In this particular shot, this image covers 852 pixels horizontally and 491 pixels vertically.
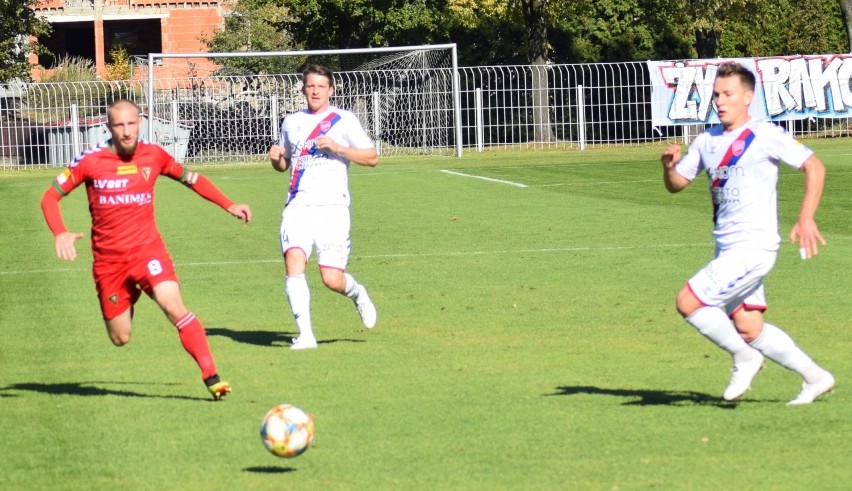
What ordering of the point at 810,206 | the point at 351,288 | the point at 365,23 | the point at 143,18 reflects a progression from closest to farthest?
the point at 810,206 < the point at 351,288 < the point at 365,23 < the point at 143,18

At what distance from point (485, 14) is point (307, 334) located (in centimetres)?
4215

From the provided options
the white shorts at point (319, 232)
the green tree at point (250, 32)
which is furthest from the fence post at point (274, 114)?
the white shorts at point (319, 232)

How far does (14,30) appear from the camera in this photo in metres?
39.8

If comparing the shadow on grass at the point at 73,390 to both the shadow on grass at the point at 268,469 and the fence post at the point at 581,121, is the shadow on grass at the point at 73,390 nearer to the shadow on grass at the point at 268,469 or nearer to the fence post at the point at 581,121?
the shadow on grass at the point at 268,469

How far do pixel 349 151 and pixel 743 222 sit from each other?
3.49 meters

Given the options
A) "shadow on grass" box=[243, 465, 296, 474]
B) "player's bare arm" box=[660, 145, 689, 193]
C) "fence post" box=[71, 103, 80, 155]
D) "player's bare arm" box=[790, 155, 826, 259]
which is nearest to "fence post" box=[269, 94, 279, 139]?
"fence post" box=[71, 103, 80, 155]

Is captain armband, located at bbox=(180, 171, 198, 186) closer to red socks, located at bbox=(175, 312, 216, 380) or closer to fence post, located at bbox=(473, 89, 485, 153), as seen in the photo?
red socks, located at bbox=(175, 312, 216, 380)

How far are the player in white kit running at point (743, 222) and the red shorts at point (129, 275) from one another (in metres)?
2.89

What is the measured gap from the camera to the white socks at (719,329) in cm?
733

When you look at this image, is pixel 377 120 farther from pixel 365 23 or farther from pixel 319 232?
pixel 319 232

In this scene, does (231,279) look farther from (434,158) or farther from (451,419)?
(434,158)

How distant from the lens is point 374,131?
35125mm

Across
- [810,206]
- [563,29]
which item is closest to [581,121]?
[563,29]

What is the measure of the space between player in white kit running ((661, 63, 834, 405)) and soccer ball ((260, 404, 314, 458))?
2.13m
